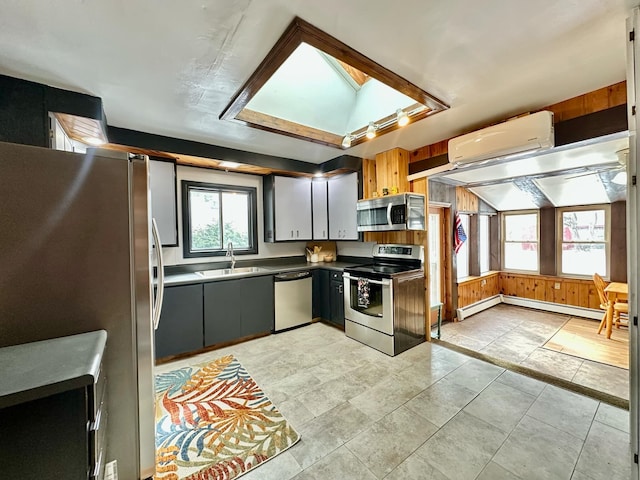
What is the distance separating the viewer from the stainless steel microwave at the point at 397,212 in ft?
10.8

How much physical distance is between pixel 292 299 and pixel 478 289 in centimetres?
406

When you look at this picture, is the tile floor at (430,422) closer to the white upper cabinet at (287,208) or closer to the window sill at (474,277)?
the white upper cabinet at (287,208)

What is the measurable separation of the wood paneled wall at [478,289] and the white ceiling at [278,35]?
3.54 meters

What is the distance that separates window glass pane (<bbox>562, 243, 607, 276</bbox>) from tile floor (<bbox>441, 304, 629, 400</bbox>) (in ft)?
3.22

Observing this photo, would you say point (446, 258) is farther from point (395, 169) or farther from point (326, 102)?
point (326, 102)

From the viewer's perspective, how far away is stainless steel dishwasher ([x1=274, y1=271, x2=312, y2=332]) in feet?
12.4

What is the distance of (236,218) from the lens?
415 centimetres

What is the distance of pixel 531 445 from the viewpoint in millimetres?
1764

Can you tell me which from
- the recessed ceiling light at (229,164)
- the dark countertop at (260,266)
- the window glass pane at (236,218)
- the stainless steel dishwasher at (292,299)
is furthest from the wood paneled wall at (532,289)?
the recessed ceiling light at (229,164)

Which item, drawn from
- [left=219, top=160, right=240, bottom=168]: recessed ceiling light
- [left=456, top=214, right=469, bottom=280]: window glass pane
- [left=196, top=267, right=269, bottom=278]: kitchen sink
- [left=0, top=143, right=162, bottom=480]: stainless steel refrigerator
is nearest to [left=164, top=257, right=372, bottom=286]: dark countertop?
[left=196, top=267, right=269, bottom=278]: kitchen sink

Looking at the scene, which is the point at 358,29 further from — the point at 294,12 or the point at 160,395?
the point at 160,395

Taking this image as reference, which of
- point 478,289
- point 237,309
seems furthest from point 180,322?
point 478,289

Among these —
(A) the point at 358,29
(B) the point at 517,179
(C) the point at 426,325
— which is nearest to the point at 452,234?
(B) the point at 517,179

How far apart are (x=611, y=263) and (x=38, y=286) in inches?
295
